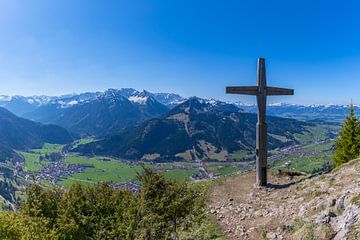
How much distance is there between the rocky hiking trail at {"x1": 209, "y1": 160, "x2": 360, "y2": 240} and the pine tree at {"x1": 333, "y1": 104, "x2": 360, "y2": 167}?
15436 millimetres

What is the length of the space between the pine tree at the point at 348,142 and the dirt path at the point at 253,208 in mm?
14696

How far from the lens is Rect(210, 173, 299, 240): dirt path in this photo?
62.4 feet

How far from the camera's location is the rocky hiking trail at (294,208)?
15.8 meters

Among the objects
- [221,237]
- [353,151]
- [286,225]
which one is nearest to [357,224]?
[286,225]

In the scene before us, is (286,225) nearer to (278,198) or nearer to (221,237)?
(221,237)

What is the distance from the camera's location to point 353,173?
22.3 metres

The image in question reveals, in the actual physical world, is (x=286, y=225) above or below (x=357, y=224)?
below

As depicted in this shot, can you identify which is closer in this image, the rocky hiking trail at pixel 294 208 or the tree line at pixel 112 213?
the rocky hiking trail at pixel 294 208

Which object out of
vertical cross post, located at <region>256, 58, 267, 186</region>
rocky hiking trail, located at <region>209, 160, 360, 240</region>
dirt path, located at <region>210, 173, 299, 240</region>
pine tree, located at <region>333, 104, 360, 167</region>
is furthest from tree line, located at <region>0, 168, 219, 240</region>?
pine tree, located at <region>333, 104, 360, 167</region>

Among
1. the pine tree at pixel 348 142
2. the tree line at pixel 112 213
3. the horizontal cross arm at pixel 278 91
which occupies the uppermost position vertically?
the horizontal cross arm at pixel 278 91

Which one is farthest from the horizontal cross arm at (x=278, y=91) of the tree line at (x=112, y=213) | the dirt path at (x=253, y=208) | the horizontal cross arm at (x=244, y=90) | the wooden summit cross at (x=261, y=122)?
the tree line at (x=112, y=213)

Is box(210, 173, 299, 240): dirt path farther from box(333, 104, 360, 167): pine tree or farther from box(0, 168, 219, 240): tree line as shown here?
box(333, 104, 360, 167): pine tree

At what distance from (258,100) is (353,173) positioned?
966cm

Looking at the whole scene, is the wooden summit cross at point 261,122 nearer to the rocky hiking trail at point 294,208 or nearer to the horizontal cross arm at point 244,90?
the horizontal cross arm at point 244,90
